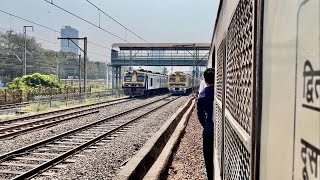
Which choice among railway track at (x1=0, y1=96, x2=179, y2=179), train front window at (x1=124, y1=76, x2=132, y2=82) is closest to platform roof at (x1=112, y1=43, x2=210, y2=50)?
train front window at (x1=124, y1=76, x2=132, y2=82)

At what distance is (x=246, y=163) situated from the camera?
179cm

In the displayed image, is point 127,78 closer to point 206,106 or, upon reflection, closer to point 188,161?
point 188,161

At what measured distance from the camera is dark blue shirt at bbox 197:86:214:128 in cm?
600

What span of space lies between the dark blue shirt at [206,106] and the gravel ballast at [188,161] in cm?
196

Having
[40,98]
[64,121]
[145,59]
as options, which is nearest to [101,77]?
[145,59]

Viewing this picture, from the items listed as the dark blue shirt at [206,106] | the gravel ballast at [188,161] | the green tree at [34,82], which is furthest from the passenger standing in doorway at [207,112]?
the green tree at [34,82]

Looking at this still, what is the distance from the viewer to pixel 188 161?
9.30m

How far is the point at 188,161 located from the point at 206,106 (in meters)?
3.53

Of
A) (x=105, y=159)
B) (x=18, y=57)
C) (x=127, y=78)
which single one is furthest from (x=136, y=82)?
(x=18, y=57)

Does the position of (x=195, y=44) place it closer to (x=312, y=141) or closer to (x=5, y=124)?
(x=5, y=124)

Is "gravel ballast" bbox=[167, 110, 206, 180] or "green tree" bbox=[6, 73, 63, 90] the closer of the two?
"gravel ballast" bbox=[167, 110, 206, 180]

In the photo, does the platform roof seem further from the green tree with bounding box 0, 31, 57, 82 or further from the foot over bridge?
the green tree with bounding box 0, 31, 57, 82

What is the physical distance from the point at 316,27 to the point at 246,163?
1.07 metres

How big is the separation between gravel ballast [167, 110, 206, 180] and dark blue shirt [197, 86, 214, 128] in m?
1.96
